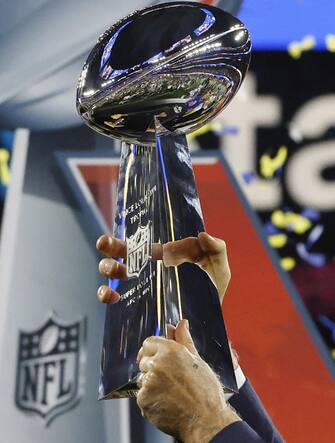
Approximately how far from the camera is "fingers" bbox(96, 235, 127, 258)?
0.96 meters

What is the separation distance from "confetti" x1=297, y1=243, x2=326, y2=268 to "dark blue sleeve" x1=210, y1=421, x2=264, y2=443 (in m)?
1.28

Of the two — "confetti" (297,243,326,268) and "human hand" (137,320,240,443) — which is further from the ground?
"confetti" (297,243,326,268)

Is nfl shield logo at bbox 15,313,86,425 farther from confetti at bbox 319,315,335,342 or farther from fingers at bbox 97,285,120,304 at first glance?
fingers at bbox 97,285,120,304

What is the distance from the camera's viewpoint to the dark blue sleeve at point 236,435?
839 mm

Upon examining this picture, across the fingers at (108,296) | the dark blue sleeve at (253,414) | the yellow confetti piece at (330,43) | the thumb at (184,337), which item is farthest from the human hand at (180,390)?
the yellow confetti piece at (330,43)

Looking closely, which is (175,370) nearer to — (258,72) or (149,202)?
(149,202)

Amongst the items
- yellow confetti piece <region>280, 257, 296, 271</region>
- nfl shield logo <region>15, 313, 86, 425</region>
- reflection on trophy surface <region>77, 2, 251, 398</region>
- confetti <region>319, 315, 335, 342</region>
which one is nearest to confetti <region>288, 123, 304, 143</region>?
yellow confetti piece <region>280, 257, 296, 271</region>

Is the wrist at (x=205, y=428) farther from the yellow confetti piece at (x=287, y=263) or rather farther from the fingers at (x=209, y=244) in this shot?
the yellow confetti piece at (x=287, y=263)

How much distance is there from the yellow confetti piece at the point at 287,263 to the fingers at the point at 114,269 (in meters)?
1.22

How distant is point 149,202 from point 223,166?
130 centimetres

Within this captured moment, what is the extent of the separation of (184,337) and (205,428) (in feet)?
0.29

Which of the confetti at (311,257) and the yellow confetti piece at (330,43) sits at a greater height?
the yellow confetti piece at (330,43)

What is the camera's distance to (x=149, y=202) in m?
0.90

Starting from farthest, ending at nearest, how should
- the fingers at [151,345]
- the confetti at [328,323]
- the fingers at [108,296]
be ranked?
the confetti at [328,323]
the fingers at [108,296]
the fingers at [151,345]
